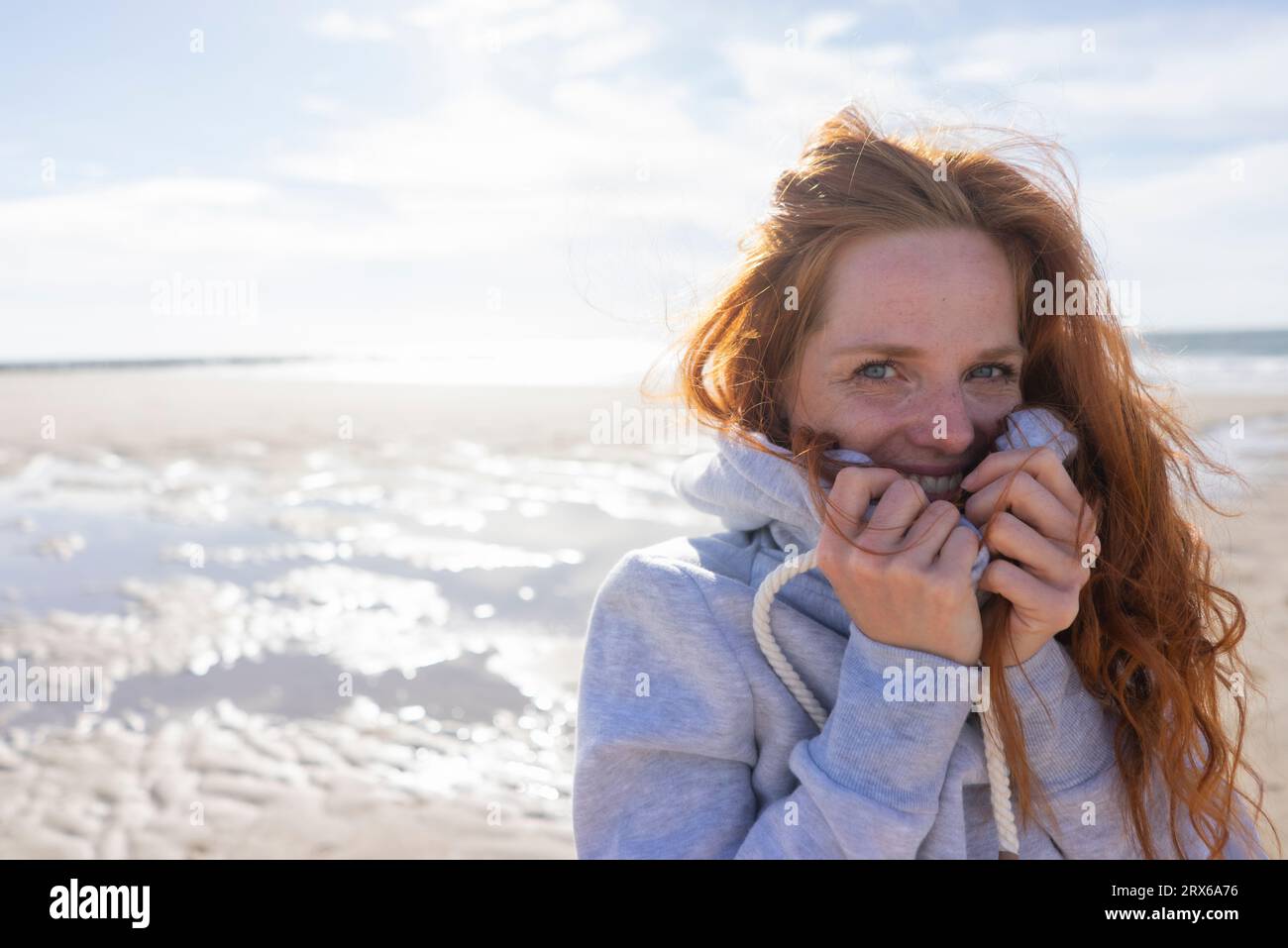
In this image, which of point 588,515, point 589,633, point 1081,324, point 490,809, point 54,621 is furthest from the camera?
point 588,515

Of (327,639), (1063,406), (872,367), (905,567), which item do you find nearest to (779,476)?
(872,367)

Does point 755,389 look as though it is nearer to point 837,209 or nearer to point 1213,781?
point 837,209

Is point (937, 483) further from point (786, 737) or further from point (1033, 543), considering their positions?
point (786, 737)

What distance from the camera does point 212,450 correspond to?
15141 millimetres

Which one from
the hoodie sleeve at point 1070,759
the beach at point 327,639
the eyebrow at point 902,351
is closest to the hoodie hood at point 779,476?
the eyebrow at point 902,351

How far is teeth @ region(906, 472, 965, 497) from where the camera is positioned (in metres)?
1.85

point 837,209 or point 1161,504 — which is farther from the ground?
point 837,209

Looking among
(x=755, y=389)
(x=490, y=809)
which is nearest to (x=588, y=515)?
(x=490, y=809)

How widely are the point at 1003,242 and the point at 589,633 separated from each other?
121 centimetres

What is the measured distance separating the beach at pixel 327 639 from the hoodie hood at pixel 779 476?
79cm

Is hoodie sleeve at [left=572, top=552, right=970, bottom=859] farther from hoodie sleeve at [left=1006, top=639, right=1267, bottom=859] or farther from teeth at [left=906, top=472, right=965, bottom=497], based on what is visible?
teeth at [left=906, top=472, right=965, bottom=497]

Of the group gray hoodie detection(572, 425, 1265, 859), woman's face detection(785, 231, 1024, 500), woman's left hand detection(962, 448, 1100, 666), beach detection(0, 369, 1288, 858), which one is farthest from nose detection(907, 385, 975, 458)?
beach detection(0, 369, 1288, 858)
